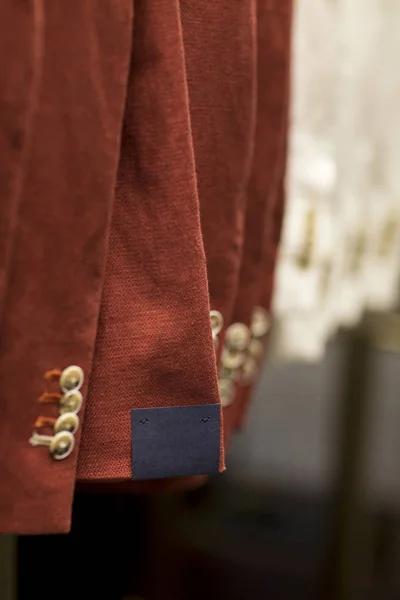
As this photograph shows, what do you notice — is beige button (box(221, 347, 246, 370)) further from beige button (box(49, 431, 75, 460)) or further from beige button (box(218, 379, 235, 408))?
beige button (box(49, 431, 75, 460))

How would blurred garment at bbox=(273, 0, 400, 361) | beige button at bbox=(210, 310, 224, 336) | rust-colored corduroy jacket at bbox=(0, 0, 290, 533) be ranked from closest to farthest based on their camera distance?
rust-colored corduroy jacket at bbox=(0, 0, 290, 533) → beige button at bbox=(210, 310, 224, 336) → blurred garment at bbox=(273, 0, 400, 361)

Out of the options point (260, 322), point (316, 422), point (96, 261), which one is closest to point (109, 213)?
point (96, 261)

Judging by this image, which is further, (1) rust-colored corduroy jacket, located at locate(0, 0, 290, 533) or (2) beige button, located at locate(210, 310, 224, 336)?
(2) beige button, located at locate(210, 310, 224, 336)

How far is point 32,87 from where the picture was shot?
404 millimetres

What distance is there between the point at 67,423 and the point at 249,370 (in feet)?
0.80

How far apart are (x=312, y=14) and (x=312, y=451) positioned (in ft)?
3.90

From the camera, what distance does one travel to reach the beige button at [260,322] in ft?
2.21

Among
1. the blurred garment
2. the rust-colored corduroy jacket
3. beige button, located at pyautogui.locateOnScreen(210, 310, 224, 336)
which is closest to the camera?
the rust-colored corduroy jacket

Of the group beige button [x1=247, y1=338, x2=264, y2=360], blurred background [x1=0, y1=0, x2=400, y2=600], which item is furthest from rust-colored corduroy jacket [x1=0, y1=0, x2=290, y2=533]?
blurred background [x1=0, y1=0, x2=400, y2=600]

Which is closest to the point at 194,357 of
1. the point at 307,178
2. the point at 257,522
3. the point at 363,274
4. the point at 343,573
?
the point at 307,178

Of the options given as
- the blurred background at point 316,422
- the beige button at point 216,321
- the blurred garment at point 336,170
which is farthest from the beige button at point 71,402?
the blurred garment at point 336,170

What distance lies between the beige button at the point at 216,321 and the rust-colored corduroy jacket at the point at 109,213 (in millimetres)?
16

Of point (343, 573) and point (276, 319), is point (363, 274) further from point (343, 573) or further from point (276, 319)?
point (343, 573)

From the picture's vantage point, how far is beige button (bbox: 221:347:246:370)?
0.63 metres
